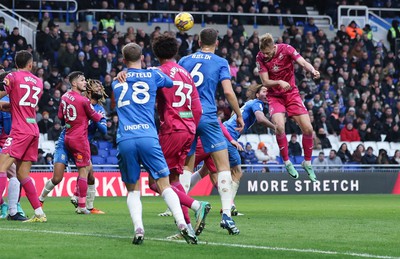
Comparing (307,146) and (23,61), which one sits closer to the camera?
(23,61)

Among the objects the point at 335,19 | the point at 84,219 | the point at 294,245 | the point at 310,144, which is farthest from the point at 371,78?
the point at 294,245

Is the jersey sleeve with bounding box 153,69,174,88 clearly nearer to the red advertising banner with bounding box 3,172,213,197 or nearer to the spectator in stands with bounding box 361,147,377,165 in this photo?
the red advertising banner with bounding box 3,172,213,197

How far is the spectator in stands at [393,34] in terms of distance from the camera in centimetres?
4131

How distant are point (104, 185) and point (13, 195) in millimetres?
13467

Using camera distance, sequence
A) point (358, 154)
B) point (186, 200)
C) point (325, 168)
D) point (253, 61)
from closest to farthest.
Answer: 1. point (186, 200)
2. point (325, 168)
3. point (358, 154)
4. point (253, 61)

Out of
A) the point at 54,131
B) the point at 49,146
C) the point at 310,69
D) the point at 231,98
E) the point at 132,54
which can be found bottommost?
the point at 49,146

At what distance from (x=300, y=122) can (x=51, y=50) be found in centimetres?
1628

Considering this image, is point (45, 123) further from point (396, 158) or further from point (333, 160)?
point (396, 158)

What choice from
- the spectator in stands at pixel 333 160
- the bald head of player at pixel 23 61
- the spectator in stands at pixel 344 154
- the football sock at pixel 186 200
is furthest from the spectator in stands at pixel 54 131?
the football sock at pixel 186 200

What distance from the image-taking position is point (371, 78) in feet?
125

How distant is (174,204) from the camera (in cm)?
1103

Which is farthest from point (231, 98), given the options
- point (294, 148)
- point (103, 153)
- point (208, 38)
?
point (294, 148)

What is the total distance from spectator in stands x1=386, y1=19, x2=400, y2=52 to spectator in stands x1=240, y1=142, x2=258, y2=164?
12743 millimetres

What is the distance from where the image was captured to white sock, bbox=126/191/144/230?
1089 centimetres
